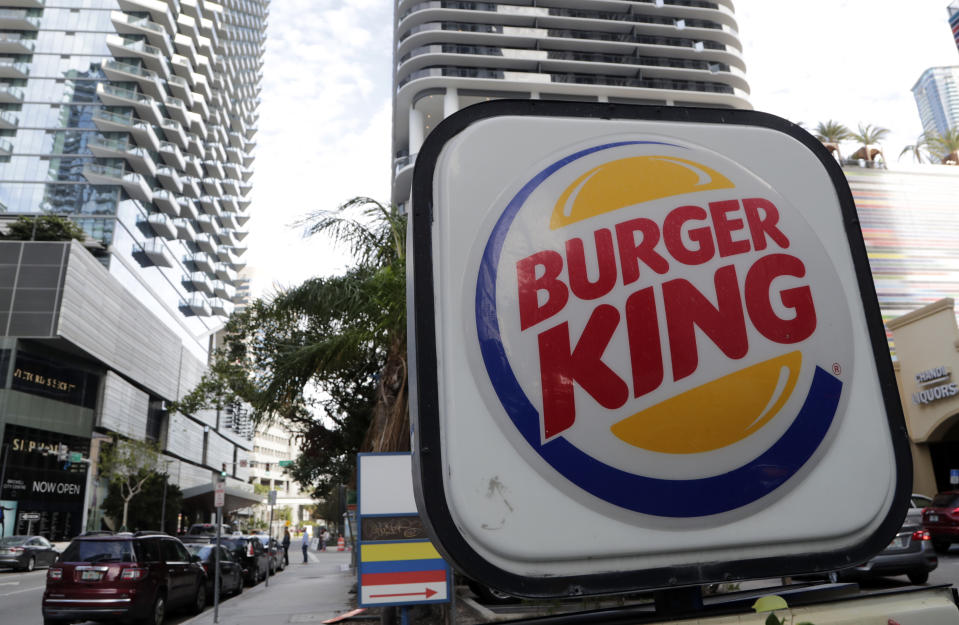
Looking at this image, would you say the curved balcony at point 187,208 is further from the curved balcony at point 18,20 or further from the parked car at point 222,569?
the parked car at point 222,569

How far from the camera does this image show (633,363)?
1580 mm

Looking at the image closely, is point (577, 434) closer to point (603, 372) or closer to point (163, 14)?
point (603, 372)

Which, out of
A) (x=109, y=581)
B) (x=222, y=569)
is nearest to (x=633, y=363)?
(x=109, y=581)

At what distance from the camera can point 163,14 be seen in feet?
232

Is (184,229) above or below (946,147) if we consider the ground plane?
above

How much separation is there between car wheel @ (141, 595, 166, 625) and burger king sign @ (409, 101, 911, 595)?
12.4 meters

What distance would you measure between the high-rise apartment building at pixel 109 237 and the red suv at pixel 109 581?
120ft

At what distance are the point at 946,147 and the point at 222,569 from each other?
7605 centimetres

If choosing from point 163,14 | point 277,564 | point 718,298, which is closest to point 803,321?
point 718,298

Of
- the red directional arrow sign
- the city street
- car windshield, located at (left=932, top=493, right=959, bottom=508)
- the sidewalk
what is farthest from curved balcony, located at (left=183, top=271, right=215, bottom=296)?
the red directional arrow sign

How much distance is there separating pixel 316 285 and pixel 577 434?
30.4 ft

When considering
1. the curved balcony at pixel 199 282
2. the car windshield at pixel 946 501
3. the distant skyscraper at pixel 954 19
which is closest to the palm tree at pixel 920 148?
the distant skyscraper at pixel 954 19

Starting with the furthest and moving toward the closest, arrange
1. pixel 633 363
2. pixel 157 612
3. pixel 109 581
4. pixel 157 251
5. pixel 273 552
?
pixel 157 251
pixel 273 552
pixel 157 612
pixel 109 581
pixel 633 363

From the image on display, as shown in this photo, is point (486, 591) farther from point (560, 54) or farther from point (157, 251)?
point (560, 54)
